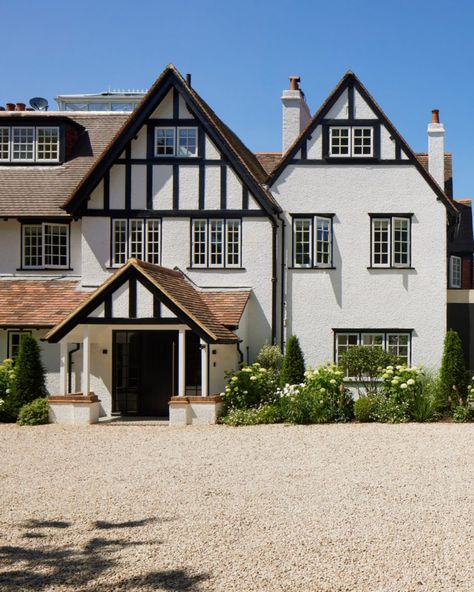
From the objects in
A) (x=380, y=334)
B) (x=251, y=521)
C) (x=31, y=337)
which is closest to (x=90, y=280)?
(x=31, y=337)

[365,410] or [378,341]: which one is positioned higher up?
[378,341]

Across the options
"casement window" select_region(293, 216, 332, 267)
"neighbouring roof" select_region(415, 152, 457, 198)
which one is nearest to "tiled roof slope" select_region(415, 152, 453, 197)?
"neighbouring roof" select_region(415, 152, 457, 198)

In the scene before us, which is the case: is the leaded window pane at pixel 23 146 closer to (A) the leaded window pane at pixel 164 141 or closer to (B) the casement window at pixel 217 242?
(A) the leaded window pane at pixel 164 141

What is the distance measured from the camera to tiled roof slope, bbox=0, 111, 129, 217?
24.8 meters

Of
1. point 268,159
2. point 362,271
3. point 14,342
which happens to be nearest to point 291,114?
point 268,159

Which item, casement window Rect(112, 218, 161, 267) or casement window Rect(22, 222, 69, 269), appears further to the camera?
casement window Rect(22, 222, 69, 269)

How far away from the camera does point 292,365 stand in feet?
72.0

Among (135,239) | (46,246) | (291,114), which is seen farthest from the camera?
(291,114)

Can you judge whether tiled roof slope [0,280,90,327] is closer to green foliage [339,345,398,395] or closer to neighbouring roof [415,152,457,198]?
green foliage [339,345,398,395]

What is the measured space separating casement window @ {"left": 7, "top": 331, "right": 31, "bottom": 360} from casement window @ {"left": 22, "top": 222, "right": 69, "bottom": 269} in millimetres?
2495

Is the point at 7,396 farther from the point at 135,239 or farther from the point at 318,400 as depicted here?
the point at 318,400

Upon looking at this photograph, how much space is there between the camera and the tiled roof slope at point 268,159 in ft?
95.6

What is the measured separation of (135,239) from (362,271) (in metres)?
7.20

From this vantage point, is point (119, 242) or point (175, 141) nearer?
point (175, 141)
